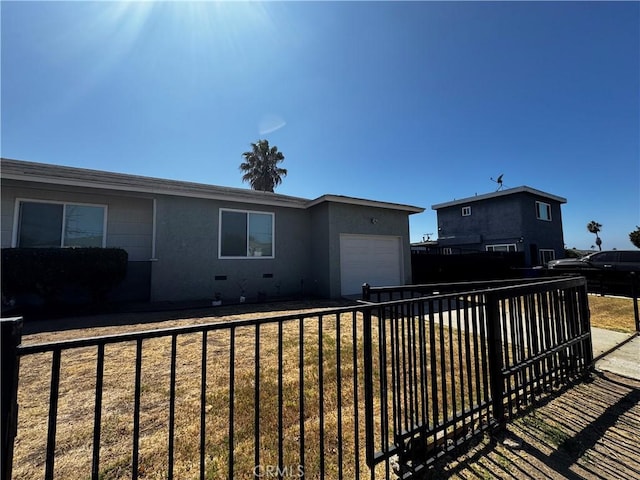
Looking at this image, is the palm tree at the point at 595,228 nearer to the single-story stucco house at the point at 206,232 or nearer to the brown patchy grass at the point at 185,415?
the single-story stucco house at the point at 206,232

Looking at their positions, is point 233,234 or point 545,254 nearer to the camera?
point 233,234

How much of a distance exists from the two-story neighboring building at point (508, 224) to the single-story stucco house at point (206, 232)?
1048 cm

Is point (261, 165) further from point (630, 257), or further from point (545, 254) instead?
point (630, 257)

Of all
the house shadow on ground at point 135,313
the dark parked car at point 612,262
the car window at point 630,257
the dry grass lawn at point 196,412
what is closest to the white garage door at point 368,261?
the house shadow on ground at point 135,313

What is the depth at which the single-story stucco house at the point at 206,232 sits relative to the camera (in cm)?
768

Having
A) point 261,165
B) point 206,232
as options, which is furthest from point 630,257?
point 261,165

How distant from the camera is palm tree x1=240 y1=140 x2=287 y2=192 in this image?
24.9 m

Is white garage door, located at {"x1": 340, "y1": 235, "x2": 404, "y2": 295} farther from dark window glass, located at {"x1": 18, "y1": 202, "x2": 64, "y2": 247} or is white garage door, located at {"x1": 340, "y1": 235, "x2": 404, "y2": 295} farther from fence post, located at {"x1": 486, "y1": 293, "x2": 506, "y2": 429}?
dark window glass, located at {"x1": 18, "y1": 202, "x2": 64, "y2": 247}

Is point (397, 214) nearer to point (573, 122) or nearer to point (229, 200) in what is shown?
point (229, 200)

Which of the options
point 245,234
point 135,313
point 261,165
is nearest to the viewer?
point 135,313

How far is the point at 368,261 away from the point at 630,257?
11.8 metres

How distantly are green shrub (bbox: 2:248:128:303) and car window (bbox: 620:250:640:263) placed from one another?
64.1ft

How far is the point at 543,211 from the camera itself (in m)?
18.6

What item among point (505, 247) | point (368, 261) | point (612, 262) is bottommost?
point (612, 262)
